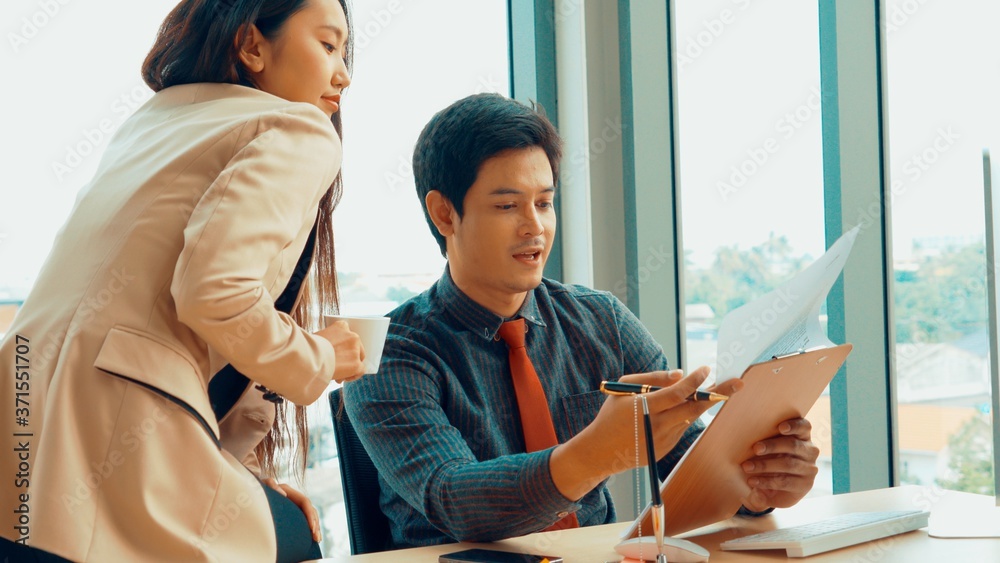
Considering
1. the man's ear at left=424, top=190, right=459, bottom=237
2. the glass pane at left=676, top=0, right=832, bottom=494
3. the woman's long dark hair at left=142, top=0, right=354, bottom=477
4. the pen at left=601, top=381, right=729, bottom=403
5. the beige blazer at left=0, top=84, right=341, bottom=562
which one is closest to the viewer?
the beige blazer at left=0, top=84, right=341, bottom=562

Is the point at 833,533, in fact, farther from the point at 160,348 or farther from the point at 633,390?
the point at 160,348

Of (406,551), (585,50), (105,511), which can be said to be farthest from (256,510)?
(585,50)

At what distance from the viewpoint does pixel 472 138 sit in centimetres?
170

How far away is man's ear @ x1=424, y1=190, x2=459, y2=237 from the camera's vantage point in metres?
1.76

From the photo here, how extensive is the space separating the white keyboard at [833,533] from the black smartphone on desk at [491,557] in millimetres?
263

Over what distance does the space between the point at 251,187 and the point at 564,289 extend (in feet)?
3.03

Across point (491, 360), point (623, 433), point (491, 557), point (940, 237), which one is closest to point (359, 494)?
point (491, 360)

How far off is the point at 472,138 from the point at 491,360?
41cm

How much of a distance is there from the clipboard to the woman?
18.0 inches

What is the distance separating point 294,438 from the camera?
165 centimetres

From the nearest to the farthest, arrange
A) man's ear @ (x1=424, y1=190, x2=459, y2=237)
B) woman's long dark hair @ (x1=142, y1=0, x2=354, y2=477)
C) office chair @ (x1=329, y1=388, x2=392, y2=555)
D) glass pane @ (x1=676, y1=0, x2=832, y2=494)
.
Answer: woman's long dark hair @ (x1=142, y1=0, x2=354, y2=477) → office chair @ (x1=329, y1=388, x2=392, y2=555) → man's ear @ (x1=424, y1=190, x2=459, y2=237) → glass pane @ (x1=676, y1=0, x2=832, y2=494)

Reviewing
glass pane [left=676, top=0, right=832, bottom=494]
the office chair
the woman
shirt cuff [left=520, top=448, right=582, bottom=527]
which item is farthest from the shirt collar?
glass pane [left=676, top=0, right=832, bottom=494]

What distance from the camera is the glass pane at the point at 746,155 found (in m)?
2.27

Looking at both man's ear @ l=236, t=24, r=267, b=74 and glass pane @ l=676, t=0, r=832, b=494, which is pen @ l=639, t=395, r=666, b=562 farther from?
glass pane @ l=676, t=0, r=832, b=494
